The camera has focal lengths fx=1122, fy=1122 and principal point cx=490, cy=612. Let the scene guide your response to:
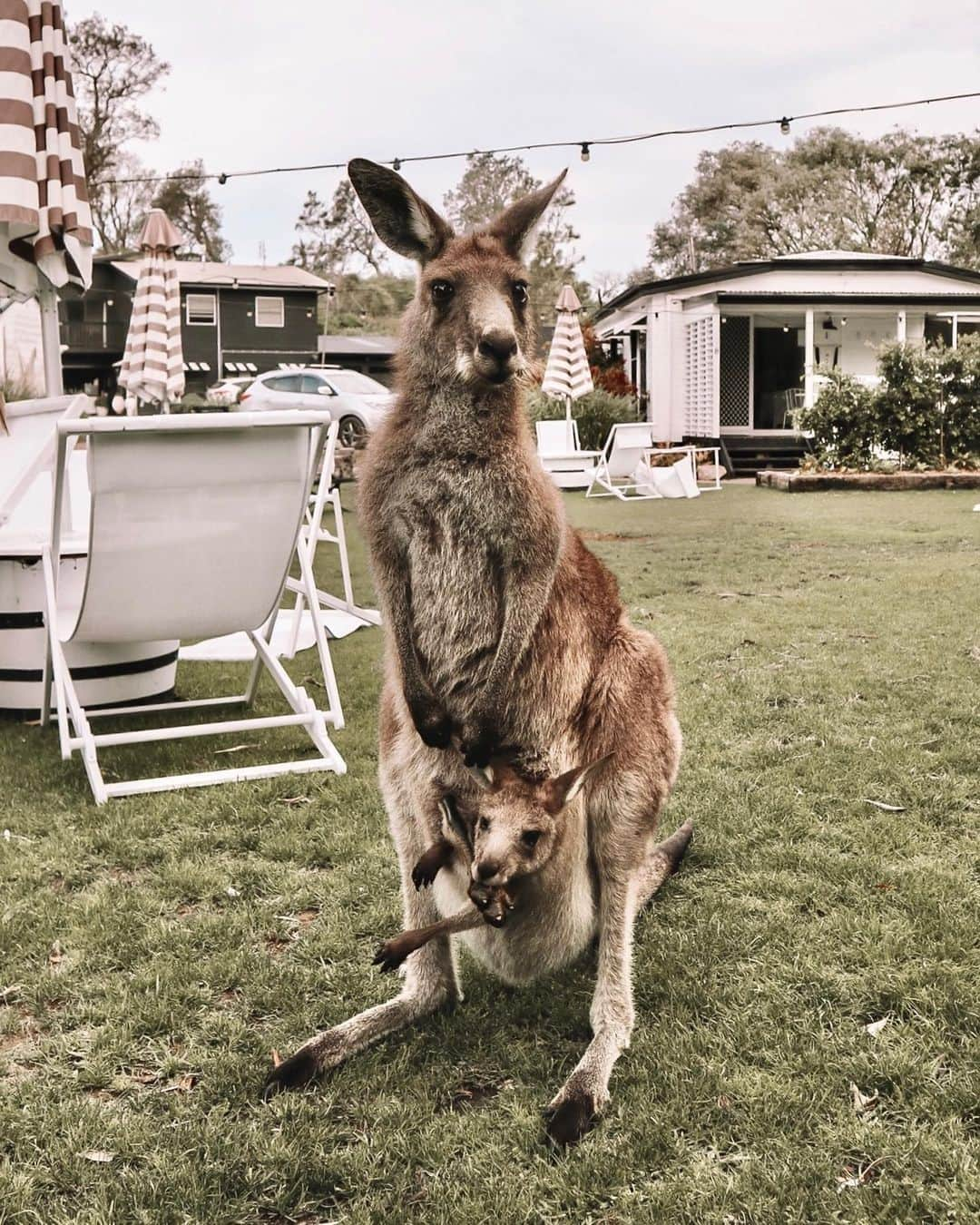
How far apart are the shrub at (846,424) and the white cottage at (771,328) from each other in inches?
148

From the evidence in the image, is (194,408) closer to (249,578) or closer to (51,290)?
(51,290)

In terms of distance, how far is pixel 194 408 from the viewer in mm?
28219

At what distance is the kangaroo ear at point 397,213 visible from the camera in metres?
2.35

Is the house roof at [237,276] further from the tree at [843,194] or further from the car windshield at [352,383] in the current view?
the tree at [843,194]

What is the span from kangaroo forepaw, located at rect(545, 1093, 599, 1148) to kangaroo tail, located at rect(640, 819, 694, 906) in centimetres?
75

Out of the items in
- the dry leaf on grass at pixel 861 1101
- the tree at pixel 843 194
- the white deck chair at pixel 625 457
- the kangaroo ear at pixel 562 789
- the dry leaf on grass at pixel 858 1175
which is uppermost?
the tree at pixel 843 194

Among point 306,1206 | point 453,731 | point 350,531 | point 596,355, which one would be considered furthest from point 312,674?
point 596,355

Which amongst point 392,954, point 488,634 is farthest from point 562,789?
point 392,954

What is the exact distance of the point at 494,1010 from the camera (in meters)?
2.62

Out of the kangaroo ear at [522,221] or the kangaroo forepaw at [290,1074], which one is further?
the kangaroo ear at [522,221]

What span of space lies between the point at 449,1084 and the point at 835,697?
133 inches

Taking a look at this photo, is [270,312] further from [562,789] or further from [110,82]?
[562,789]

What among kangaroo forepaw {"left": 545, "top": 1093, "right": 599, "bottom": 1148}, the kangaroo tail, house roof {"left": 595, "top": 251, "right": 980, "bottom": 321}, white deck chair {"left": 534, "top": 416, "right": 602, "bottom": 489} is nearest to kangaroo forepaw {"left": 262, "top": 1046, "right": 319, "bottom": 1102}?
kangaroo forepaw {"left": 545, "top": 1093, "right": 599, "bottom": 1148}

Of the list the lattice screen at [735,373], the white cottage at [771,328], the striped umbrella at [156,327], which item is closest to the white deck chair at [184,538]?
the striped umbrella at [156,327]
